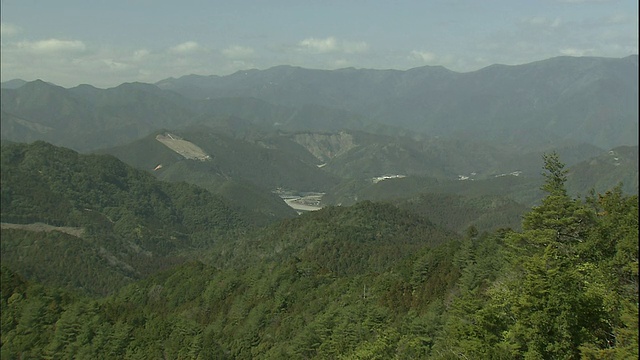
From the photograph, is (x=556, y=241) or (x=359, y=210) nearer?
(x=556, y=241)

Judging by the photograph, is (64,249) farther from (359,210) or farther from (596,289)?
(596,289)

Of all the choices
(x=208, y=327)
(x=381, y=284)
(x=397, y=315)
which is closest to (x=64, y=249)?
(x=208, y=327)

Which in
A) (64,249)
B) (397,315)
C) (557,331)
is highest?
(557,331)

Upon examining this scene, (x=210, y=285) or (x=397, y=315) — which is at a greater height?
(x=397, y=315)

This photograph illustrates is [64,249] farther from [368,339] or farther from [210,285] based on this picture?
[368,339]

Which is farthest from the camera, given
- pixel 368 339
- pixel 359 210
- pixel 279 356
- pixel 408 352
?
pixel 359 210

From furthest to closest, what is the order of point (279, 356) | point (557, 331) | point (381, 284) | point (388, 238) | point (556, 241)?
Result: point (388, 238), point (381, 284), point (279, 356), point (556, 241), point (557, 331)
